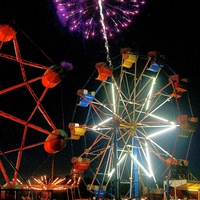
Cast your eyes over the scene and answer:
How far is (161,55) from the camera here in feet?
66.5

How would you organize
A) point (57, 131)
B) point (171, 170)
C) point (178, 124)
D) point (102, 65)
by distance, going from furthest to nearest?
1. point (102, 65)
2. point (178, 124)
3. point (171, 170)
4. point (57, 131)

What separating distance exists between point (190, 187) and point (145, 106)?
6.18 m

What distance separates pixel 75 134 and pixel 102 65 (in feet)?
15.0

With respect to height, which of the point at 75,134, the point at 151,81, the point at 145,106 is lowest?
the point at 75,134

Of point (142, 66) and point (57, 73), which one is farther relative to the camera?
point (142, 66)

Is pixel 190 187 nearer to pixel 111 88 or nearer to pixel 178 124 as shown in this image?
pixel 178 124

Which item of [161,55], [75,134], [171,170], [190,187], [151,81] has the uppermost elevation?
[161,55]

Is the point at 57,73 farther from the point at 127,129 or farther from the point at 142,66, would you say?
the point at 142,66

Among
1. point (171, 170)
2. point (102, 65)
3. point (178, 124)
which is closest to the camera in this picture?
point (171, 170)

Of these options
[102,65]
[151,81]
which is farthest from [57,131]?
[151,81]

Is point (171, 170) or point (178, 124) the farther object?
point (178, 124)

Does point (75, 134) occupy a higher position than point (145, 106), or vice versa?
point (145, 106)

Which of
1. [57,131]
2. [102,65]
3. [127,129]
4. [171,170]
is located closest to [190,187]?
[171,170]

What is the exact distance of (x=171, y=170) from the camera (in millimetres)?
17719
